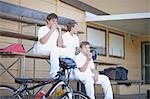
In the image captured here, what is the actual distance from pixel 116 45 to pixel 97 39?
Result: 4.47 ft

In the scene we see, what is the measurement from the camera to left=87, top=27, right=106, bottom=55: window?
10202mm

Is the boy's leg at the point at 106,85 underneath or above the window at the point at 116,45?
underneath

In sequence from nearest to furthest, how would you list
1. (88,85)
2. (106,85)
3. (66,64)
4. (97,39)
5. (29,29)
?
1. (66,64)
2. (88,85)
3. (106,85)
4. (29,29)
5. (97,39)

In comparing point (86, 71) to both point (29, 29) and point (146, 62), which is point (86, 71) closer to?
point (29, 29)

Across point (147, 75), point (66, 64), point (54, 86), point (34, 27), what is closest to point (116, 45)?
point (147, 75)

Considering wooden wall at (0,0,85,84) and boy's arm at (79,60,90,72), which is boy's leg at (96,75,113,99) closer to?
boy's arm at (79,60,90,72)

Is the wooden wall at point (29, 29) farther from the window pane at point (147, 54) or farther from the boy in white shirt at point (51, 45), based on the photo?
the window pane at point (147, 54)

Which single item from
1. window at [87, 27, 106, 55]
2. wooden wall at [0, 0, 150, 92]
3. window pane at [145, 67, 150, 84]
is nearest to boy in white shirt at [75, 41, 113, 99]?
wooden wall at [0, 0, 150, 92]

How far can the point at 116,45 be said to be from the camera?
1185 centimetres

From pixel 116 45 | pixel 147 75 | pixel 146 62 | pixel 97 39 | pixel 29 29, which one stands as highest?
pixel 29 29

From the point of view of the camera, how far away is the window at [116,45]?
37.9 ft

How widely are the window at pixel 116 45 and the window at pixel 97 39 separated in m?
0.50

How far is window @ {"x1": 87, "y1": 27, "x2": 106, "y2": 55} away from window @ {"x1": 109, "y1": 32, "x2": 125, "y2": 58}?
50 centimetres

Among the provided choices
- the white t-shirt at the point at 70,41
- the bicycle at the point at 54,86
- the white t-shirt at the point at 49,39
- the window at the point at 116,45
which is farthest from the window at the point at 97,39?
the bicycle at the point at 54,86
